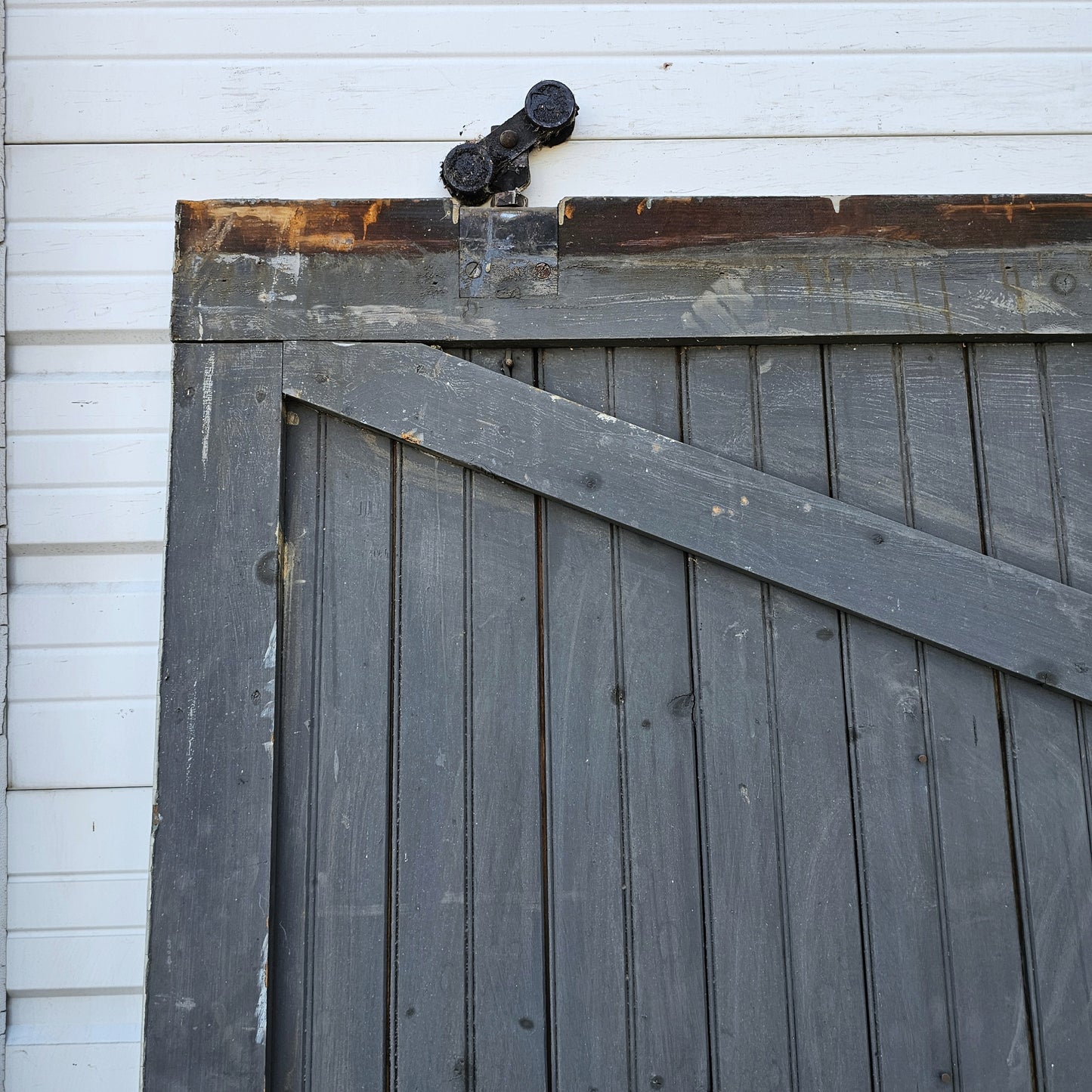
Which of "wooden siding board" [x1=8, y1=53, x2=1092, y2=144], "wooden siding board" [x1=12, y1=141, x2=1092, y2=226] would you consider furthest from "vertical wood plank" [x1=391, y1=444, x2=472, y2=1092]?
"wooden siding board" [x1=8, y1=53, x2=1092, y2=144]

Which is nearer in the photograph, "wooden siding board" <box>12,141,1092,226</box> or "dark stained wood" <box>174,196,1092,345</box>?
"dark stained wood" <box>174,196,1092,345</box>

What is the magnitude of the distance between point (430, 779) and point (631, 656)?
1.28 feet

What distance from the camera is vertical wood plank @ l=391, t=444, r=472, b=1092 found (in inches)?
55.9

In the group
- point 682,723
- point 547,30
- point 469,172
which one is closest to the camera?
point 682,723

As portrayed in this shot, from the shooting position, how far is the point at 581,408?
60.2 inches

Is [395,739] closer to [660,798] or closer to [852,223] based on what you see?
[660,798]

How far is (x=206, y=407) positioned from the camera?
153cm

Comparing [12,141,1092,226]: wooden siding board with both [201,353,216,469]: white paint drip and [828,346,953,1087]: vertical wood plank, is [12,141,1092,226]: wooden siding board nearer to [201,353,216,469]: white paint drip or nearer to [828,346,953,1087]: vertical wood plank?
[201,353,216,469]: white paint drip

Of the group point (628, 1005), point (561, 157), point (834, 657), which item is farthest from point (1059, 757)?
point (561, 157)

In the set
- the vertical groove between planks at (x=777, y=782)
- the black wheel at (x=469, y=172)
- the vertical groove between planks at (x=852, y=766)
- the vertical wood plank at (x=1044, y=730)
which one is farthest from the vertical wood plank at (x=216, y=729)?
the vertical wood plank at (x=1044, y=730)

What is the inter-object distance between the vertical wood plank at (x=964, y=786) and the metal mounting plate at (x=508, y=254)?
0.66 m

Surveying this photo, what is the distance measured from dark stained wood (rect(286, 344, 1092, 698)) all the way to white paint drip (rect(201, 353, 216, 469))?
0.13 meters

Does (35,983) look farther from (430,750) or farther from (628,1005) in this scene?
(628,1005)

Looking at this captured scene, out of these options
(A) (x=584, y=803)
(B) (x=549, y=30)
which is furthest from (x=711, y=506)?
(B) (x=549, y=30)
